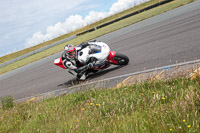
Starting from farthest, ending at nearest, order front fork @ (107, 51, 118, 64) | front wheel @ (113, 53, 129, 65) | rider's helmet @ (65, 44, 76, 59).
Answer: front wheel @ (113, 53, 129, 65)
front fork @ (107, 51, 118, 64)
rider's helmet @ (65, 44, 76, 59)

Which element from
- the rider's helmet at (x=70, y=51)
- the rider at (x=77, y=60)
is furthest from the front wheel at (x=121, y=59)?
the rider's helmet at (x=70, y=51)

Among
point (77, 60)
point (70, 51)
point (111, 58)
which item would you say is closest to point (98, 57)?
point (111, 58)

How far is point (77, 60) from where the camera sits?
9.64m

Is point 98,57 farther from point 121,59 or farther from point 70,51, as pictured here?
point 70,51

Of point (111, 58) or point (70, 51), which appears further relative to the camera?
point (111, 58)

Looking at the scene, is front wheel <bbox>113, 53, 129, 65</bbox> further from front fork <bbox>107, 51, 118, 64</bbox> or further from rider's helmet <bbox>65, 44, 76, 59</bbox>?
rider's helmet <bbox>65, 44, 76, 59</bbox>

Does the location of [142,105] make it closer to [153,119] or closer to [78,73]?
[153,119]

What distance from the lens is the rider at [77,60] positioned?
370 inches

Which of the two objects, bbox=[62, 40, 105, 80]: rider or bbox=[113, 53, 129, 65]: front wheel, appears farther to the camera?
bbox=[113, 53, 129, 65]: front wheel

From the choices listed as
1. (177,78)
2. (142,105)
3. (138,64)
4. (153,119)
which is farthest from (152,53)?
(153,119)

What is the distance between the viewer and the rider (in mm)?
9406

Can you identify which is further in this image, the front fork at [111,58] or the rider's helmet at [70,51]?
the front fork at [111,58]

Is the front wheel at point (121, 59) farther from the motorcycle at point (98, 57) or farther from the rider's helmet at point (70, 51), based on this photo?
the rider's helmet at point (70, 51)

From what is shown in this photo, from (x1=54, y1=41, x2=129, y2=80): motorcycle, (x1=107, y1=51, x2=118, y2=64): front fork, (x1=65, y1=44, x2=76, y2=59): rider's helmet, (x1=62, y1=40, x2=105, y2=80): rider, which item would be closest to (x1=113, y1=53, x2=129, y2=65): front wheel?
(x1=54, y1=41, x2=129, y2=80): motorcycle
